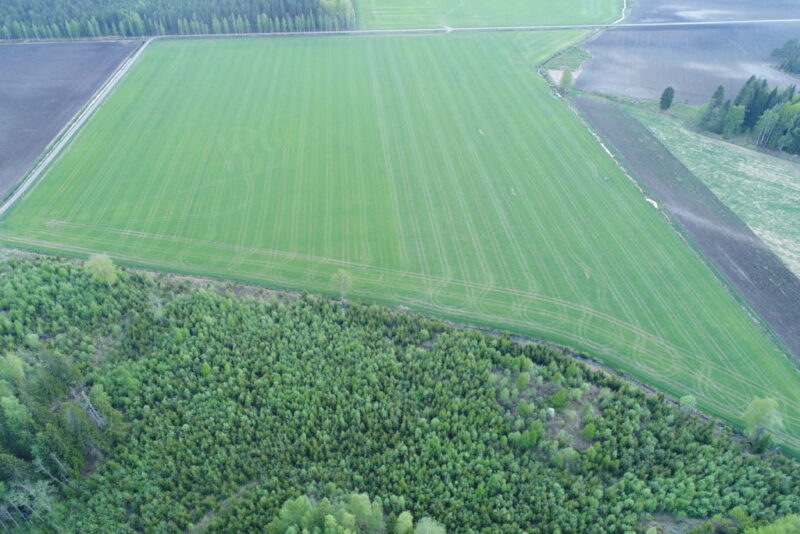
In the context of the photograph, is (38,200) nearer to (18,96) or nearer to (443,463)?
(18,96)

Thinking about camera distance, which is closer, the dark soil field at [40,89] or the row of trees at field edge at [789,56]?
the dark soil field at [40,89]

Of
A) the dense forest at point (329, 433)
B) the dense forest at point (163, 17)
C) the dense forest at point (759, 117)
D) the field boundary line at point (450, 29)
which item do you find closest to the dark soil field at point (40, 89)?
the field boundary line at point (450, 29)

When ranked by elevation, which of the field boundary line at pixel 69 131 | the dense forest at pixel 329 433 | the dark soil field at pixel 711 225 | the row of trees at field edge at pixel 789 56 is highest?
the row of trees at field edge at pixel 789 56

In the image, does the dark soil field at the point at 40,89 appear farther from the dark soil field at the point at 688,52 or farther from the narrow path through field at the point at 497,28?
the dark soil field at the point at 688,52

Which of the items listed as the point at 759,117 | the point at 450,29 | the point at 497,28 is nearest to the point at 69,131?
the point at 450,29

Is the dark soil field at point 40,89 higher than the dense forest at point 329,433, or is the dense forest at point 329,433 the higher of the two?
the dark soil field at point 40,89

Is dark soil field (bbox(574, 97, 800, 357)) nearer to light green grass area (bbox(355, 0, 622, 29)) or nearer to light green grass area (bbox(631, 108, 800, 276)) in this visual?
light green grass area (bbox(631, 108, 800, 276))

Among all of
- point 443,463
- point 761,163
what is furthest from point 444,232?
point 761,163
